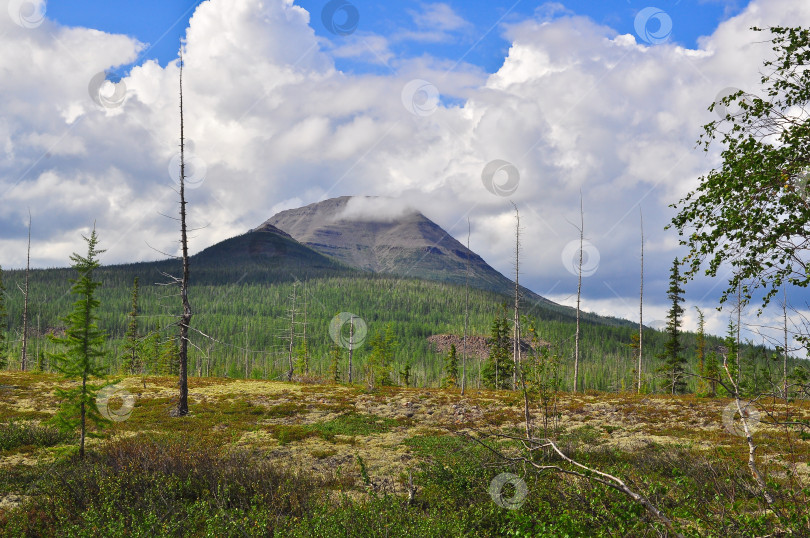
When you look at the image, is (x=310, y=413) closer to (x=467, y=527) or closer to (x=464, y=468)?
(x=464, y=468)

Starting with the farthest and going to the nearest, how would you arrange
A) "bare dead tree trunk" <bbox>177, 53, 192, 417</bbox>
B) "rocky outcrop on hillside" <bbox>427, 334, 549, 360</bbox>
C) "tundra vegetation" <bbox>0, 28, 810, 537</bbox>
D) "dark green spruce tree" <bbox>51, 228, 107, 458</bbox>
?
"rocky outcrop on hillside" <bbox>427, 334, 549, 360</bbox> → "bare dead tree trunk" <bbox>177, 53, 192, 417</bbox> → "dark green spruce tree" <bbox>51, 228, 107, 458</bbox> → "tundra vegetation" <bbox>0, 28, 810, 537</bbox>

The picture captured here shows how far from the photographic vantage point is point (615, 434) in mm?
21797

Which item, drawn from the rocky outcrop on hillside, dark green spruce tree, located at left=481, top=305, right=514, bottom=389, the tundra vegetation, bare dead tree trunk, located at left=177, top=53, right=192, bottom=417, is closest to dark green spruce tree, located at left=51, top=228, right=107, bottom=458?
the tundra vegetation

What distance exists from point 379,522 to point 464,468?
439 cm

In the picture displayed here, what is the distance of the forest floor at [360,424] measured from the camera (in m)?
15.5

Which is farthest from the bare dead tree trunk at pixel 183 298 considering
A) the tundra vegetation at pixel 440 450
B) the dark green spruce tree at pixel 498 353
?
the dark green spruce tree at pixel 498 353

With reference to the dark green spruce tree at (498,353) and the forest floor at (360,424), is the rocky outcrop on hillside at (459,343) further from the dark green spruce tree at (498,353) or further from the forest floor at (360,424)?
the forest floor at (360,424)

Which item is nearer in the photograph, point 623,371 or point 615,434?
point 615,434

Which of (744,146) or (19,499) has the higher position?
(744,146)

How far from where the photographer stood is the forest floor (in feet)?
51.0

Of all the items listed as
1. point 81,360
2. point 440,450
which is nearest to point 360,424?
point 440,450

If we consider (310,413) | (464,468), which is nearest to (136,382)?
(310,413)

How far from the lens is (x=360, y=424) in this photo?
24547mm

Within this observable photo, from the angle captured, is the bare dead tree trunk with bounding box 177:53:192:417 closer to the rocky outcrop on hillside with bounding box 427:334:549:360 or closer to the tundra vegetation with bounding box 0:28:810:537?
the tundra vegetation with bounding box 0:28:810:537
